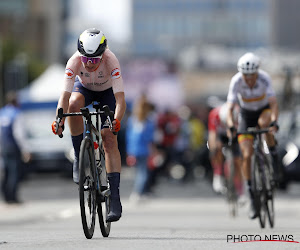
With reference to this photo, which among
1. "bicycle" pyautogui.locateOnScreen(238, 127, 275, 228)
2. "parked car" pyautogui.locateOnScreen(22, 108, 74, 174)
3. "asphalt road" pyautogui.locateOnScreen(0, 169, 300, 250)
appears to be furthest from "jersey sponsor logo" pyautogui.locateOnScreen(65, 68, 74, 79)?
"parked car" pyautogui.locateOnScreen(22, 108, 74, 174)

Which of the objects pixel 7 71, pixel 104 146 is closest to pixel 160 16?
pixel 7 71

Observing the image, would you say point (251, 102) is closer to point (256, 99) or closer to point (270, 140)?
point (256, 99)

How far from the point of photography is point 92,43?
8.99 m

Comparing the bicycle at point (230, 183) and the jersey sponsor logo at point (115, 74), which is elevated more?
the jersey sponsor logo at point (115, 74)

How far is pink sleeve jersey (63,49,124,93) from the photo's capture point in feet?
30.4

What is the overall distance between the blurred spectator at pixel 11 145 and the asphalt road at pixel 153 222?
408 millimetres

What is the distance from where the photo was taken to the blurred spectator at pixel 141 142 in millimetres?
20078

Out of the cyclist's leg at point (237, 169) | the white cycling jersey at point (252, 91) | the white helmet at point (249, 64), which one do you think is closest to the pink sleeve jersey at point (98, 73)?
the white helmet at point (249, 64)

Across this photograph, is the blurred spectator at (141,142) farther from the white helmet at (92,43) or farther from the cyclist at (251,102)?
the white helmet at (92,43)

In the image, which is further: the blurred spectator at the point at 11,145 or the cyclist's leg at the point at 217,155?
the blurred spectator at the point at 11,145

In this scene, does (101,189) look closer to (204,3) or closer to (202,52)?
(202,52)

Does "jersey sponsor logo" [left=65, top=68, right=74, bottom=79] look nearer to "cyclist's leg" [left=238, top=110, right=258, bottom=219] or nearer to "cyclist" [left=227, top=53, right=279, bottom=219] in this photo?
"cyclist" [left=227, top=53, right=279, bottom=219]

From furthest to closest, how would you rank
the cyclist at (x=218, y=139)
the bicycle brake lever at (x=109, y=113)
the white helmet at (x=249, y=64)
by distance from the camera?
1. the cyclist at (x=218, y=139)
2. the white helmet at (x=249, y=64)
3. the bicycle brake lever at (x=109, y=113)

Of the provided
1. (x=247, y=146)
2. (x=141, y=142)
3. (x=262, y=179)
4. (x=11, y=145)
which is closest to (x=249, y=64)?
(x=247, y=146)
